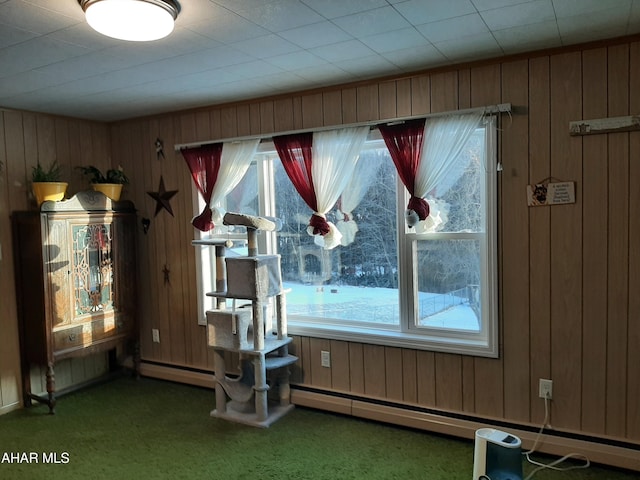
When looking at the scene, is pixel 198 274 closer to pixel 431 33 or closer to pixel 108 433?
pixel 108 433

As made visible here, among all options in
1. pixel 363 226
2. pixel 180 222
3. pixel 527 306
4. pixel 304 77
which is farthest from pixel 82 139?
pixel 527 306

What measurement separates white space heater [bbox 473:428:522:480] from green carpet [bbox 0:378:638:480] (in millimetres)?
324

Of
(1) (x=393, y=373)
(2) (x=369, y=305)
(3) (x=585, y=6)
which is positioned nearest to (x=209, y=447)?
(1) (x=393, y=373)

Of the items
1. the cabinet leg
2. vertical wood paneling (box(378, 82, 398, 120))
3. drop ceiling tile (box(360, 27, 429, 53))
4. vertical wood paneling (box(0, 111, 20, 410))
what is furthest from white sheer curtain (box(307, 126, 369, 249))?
vertical wood paneling (box(0, 111, 20, 410))

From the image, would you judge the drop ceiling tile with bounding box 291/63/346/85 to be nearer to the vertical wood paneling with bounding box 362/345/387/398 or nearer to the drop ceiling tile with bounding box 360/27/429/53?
the drop ceiling tile with bounding box 360/27/429/53

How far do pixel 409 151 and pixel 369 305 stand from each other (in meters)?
1.08

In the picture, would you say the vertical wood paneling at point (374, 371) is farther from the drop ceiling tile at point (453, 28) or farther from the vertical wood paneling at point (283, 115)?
the drop ceiling tile at point (453, 28)

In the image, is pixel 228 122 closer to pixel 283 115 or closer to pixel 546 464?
pixel 283 115


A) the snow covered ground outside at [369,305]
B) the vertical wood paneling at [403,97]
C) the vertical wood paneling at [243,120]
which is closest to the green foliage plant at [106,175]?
the vertical wood paneling at [243,120]

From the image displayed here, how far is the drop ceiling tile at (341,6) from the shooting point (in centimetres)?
196

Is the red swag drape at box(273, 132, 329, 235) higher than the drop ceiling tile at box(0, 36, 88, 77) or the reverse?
the reverse

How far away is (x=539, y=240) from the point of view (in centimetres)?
278

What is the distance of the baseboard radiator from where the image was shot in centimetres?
264

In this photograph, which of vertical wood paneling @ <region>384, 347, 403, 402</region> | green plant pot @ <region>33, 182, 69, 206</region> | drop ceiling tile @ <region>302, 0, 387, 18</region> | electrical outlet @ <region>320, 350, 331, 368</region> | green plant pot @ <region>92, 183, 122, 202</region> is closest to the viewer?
drop ceiling tile @ <region>302, 0, 387, 18</region>
